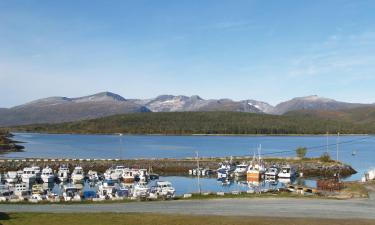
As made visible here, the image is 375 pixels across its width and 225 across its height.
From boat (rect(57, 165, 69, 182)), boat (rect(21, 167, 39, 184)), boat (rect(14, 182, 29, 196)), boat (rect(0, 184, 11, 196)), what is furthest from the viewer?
boat (rect(57, 165, 69, 182))

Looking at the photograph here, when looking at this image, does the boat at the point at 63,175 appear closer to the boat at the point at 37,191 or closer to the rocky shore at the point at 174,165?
the rocky shore at the point at 174,165

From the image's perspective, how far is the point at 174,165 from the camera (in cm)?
9638

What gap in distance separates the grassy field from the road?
8.32 feet

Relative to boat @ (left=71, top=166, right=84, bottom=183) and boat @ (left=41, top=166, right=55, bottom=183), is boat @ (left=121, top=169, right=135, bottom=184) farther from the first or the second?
boat @ (left=41, top=166, right=55, bottom=183)

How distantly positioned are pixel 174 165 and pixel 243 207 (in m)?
58.1

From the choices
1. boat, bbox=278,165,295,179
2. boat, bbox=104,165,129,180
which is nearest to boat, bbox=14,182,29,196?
Result: boat, bbox=104,165,129,180

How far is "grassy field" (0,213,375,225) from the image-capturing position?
30.7 meters

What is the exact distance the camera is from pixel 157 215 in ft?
111

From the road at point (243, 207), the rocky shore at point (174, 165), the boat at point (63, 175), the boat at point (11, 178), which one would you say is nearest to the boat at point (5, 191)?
the boat at point (11, 178)

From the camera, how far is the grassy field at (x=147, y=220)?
3070 cm

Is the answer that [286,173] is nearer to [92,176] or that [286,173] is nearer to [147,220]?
[92,176]

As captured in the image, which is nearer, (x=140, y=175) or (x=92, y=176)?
(x=140, y=175)

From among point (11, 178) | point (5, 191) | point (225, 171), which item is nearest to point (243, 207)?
point (5, 191)

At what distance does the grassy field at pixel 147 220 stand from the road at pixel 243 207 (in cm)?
253
